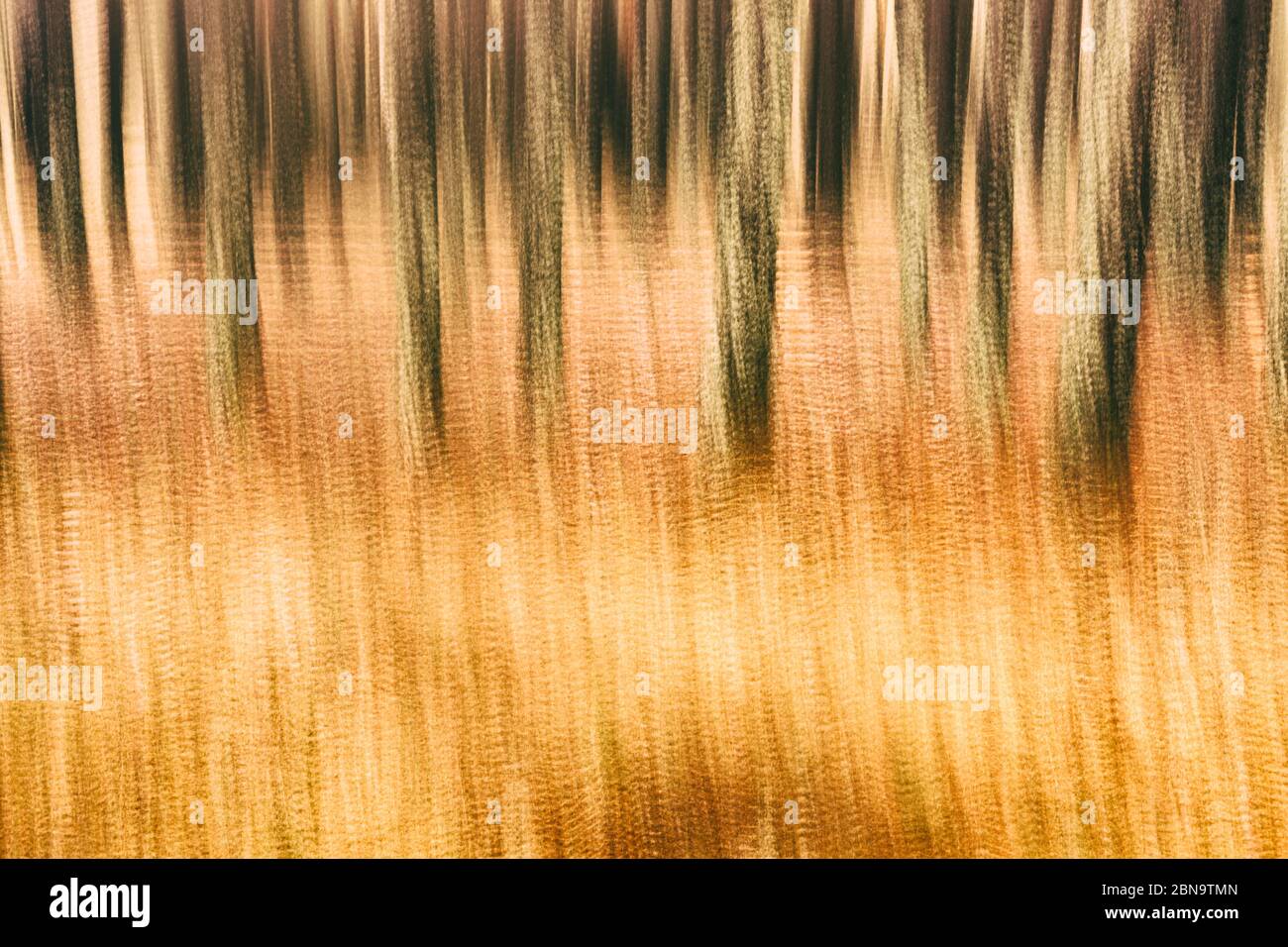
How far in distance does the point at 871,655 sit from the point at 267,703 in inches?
18.8

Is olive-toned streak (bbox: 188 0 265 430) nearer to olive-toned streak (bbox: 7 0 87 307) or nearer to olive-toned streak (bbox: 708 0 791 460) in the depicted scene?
olive-toned streak (bbox: 7 0 87 307)

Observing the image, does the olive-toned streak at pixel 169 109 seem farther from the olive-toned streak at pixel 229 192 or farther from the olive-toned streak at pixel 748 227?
the olive-toned streak at pixel 748 227

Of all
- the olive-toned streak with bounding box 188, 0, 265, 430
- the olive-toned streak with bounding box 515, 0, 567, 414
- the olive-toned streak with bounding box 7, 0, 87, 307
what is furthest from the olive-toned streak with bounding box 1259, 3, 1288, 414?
the olive-toned streak with bounding box 7, 0, 87, 307

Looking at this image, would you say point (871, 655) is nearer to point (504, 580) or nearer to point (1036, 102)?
point (504, 580)

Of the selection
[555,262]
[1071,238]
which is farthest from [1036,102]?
[555,262]

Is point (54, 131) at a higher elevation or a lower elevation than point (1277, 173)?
higher

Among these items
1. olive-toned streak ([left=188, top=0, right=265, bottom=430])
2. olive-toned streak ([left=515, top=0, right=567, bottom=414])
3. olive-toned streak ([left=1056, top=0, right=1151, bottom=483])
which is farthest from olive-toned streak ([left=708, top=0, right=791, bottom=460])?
olive-toned streak ([left=188, top=0, right=265, bottom=430])

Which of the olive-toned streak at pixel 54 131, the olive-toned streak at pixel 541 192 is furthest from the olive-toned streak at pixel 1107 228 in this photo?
the olive-toned streak at pixel 54 131

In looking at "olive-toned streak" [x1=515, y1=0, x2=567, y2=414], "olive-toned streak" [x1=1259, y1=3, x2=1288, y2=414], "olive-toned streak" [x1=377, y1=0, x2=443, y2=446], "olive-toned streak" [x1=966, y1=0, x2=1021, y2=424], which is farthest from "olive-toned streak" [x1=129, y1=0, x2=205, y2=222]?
"olive-toned streak" [x1=1259, y1=3, x2=1288, y2=414]

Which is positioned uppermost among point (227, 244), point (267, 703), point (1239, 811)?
point (227, 244)

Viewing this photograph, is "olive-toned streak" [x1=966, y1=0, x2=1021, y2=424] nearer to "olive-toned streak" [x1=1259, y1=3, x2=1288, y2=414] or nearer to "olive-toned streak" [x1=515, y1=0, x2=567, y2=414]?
"olive-toned streak" [x1=1259, y1=3, x2=1288, y2=414]

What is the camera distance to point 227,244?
78cm

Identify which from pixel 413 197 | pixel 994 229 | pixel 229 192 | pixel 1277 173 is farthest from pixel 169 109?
pixel 1277 173

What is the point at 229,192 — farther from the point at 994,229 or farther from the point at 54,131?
the point at 994,229
